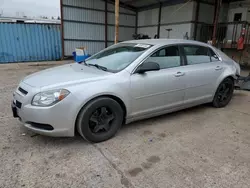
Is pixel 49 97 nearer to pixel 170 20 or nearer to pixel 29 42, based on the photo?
pixel 29 42

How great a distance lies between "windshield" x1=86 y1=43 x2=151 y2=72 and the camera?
122 inches

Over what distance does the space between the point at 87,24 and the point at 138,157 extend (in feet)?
43.2

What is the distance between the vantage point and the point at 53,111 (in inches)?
96.5

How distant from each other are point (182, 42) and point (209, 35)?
1008 centimetres

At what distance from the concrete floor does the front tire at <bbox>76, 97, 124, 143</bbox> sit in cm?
14

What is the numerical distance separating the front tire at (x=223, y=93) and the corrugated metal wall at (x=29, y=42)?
37.5 feet

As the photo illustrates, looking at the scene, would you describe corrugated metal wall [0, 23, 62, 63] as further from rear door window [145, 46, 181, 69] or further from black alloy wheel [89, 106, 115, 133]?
black alloy wheel [89, 106, 115, 133]

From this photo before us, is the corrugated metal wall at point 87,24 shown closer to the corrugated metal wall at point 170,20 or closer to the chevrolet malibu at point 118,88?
the corrugated metal wall at point 170,20

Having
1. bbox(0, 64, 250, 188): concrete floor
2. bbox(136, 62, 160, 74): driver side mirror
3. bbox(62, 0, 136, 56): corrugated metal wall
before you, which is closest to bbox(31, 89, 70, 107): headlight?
bbox(0, 64, 250, 188): concrete floor

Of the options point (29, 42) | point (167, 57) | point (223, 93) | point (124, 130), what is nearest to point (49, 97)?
point (124, 130)

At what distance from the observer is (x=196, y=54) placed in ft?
12.7

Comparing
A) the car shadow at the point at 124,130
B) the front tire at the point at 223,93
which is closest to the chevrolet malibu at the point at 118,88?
the front tire at the point at 223,93

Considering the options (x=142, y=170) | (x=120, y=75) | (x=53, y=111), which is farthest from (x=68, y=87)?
(x=142, y=170)

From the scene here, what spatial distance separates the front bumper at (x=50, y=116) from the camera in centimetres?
246
